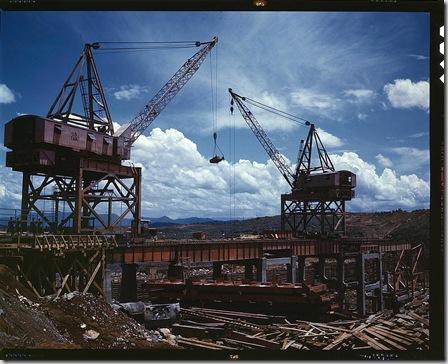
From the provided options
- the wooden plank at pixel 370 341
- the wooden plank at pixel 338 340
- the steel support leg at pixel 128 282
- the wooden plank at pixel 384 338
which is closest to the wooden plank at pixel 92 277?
the steel support leg at pixel 128 282

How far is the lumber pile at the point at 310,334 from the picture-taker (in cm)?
1283

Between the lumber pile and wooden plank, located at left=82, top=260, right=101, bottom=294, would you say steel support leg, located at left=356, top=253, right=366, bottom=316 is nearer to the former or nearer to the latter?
the lumber pile

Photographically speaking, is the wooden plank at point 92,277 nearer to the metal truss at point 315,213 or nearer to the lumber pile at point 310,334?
the lumber pile at point 310,334

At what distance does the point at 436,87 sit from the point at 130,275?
19.6 meters

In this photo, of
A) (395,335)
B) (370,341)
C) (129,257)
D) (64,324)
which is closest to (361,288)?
(129,257)

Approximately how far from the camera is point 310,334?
14.5m

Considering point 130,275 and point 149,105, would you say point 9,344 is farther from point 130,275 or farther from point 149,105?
point 149,105

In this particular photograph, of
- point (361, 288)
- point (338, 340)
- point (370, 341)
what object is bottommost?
point (361, 288)

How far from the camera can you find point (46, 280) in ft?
62.8

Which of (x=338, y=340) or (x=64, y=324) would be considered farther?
(x=64, y=324)

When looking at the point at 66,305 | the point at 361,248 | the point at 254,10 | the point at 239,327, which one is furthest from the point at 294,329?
the point at 361,248

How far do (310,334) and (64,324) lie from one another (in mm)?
8687

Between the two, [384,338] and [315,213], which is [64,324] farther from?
[315,213]

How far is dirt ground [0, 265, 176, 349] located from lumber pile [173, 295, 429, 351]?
56.7 inches
